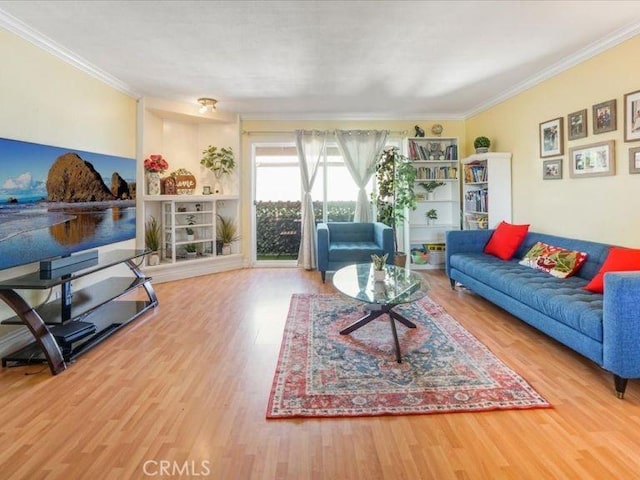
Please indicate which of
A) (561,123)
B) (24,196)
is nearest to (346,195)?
(561,123)

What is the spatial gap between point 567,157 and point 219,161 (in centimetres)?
455

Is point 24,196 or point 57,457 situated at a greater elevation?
point 24,196

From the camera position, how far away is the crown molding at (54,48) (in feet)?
8.43

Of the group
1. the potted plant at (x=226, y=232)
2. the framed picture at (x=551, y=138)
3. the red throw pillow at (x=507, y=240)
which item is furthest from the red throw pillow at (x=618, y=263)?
the potted plant at (x=226, y=232)

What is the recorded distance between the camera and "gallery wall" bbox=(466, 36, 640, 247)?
2836 mm

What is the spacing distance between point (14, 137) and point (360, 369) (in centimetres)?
316

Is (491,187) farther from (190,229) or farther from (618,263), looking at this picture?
(190,229)

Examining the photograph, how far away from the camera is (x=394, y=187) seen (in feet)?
17.1

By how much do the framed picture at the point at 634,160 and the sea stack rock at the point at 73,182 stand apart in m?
4.82

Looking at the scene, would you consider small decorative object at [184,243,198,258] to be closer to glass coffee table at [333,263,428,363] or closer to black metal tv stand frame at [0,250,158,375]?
black metal tv stand frame at [0,250,158,375]

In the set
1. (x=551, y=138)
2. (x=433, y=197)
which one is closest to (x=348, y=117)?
(x=433, y=197)

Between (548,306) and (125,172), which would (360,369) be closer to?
(548,306)

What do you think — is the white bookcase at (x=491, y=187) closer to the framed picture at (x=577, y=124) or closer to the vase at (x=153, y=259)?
the framed picture at (x=577, y=124)

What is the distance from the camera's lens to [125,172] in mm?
4055
